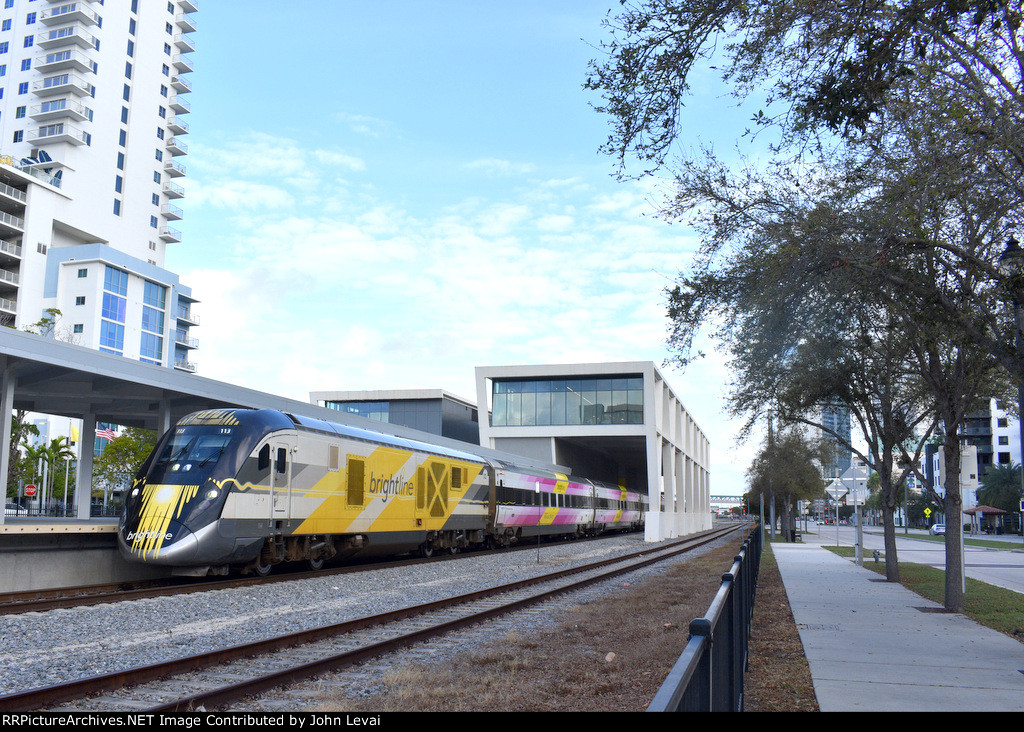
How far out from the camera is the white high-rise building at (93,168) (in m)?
74.3

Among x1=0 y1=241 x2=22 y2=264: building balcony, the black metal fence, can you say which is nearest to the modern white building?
x1=0 y1=241 x2=22 y2=264: building balcony

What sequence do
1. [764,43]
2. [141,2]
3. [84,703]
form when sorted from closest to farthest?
[84,703], [764,43], [141,2]

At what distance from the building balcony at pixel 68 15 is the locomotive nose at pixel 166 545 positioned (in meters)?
84.9

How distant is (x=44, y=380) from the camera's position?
2094 cm

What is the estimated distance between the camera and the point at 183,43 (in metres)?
95.8

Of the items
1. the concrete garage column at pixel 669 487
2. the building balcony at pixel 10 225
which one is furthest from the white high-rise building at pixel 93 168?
the concrete garage column at pixel 669 487

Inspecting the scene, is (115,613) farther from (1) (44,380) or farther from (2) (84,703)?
(1) (44,380)

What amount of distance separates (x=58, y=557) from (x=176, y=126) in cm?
8986

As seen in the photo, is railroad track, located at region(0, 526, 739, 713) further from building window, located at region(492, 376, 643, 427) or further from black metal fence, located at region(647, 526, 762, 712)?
building window, located at region(492, 376, 643, 427)

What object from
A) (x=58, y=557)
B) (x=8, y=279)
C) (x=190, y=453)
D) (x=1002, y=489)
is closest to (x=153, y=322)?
(x=8, y=279)

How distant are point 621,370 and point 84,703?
4917 cm

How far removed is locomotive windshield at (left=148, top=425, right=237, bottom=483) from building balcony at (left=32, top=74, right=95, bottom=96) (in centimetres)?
8033

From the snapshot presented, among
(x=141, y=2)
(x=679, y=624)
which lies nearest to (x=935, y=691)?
(x=679, y=624)
